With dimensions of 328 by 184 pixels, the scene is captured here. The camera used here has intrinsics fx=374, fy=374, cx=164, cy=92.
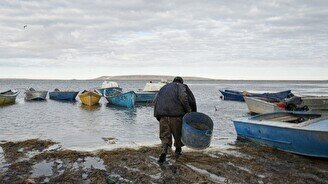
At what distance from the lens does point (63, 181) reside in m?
7.51

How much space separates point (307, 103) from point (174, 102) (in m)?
13.8

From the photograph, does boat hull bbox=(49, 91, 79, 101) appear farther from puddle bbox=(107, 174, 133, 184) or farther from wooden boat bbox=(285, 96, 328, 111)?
puddle bbox=(107, 174, 133, 184)

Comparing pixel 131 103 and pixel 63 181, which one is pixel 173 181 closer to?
pixel 63 181

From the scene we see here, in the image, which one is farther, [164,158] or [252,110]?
[252,110]

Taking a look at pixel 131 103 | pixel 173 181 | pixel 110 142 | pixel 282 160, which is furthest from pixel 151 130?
pixel 131 103

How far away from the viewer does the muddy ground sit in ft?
25.2

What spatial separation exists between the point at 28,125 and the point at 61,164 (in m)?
11.8

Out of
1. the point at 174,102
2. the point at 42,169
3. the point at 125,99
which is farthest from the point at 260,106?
→ the point at 42,169

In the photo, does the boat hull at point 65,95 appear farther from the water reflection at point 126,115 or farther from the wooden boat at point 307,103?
the wooden boat at point 307,103

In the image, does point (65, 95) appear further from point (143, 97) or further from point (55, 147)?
point (55, 147)

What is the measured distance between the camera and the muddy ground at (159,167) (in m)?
7.70

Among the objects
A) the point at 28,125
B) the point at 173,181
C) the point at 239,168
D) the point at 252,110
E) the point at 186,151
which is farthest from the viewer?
the point at 252,110

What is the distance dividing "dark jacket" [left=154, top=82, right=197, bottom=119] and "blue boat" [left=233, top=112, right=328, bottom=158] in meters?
3.37

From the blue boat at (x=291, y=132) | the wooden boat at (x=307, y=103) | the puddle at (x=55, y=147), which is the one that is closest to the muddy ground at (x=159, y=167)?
the blue boat at (x=291, y=132)
